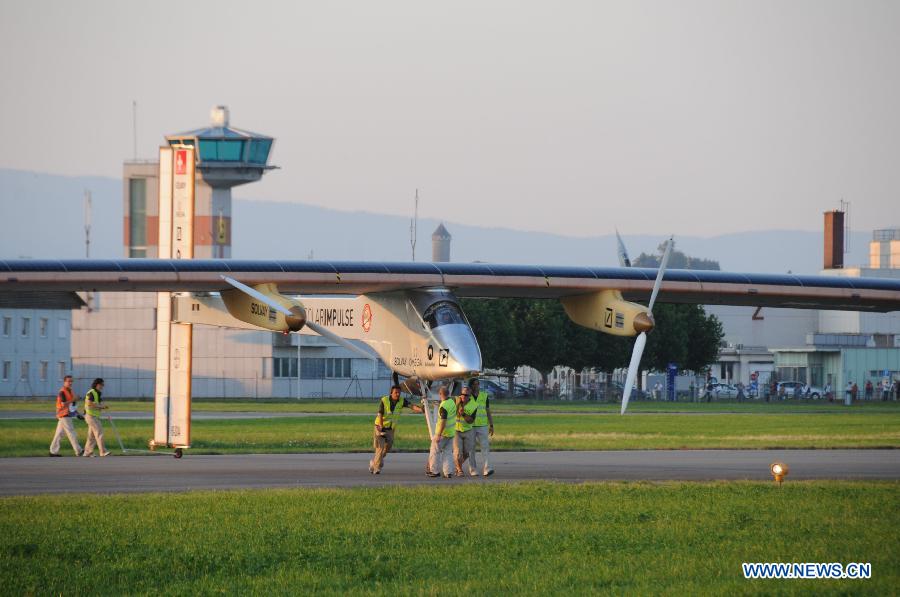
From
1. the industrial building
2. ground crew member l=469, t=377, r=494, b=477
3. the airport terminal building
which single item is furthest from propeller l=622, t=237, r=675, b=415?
the industrial building

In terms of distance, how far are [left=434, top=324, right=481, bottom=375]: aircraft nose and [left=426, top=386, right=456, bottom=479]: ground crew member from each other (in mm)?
3492

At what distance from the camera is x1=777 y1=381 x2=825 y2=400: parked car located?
90.1 meters

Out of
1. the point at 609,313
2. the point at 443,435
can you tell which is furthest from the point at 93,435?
the point at 609,313

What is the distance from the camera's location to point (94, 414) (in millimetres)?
29984

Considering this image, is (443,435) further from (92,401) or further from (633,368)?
(92,401)

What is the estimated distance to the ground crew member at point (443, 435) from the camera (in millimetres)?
24562

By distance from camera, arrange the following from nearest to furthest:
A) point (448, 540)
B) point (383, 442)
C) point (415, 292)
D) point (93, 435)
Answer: point (448, 540), point (383, 442), point (93, 435), point (415, 292)

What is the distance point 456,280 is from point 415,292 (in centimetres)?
105

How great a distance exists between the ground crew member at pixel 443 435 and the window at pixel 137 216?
80355 mm

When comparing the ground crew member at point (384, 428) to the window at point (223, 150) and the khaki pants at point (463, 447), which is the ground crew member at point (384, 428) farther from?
the window at point (223, 150)

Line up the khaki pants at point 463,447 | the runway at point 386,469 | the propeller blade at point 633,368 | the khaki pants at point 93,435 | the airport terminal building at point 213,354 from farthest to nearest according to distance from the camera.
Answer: the airport terminal building at point 213,354 → the khaki pants at point 93,435 → the propeller blade at point 633,368 → the khaki pants at point 463,447 → the runway at point 386,469

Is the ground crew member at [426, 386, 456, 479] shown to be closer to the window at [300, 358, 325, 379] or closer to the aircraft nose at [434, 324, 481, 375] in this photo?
the aircraft nose at [434, 324, 481, 375]

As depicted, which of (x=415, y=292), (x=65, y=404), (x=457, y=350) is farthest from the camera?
(x=415, y=292)

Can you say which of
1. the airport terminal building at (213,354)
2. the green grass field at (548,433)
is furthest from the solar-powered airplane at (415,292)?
the airport terminal building at (213,354)
